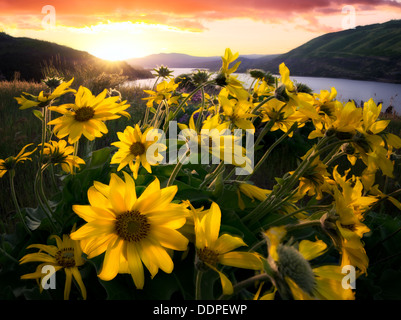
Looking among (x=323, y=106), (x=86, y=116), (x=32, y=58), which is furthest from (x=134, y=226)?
(x=32, y=58)

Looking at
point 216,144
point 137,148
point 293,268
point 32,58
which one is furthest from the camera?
point 32,58

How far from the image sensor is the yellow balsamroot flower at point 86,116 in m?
1.11

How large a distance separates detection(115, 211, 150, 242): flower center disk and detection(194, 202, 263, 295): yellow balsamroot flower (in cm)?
12

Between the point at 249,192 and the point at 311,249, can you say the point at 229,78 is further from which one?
the point at 311,249

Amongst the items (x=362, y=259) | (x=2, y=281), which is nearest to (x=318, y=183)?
(x=362, y=259)

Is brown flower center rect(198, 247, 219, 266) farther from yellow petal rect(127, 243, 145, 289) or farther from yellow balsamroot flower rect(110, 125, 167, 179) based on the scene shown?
yellow balsamroot flower rect(110, 125, 167, 179)

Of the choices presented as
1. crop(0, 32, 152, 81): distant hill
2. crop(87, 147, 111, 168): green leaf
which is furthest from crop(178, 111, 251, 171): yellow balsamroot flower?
crop(0, 32, 152, 81): distant hill

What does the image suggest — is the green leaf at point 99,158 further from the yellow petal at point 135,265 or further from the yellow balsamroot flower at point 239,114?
the yellow petal at point 135,265

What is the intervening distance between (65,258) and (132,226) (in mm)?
394

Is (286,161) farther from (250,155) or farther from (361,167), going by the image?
(250,155)

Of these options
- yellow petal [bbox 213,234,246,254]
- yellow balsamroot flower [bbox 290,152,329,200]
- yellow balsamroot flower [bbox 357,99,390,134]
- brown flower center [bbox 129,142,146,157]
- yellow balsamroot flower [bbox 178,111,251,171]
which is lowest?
yellow petal [bbox 213,234,246,254]

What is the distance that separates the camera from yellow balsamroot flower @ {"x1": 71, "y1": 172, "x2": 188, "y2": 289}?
0.68 m

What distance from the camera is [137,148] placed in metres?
1.11

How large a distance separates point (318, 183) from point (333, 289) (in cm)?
55
